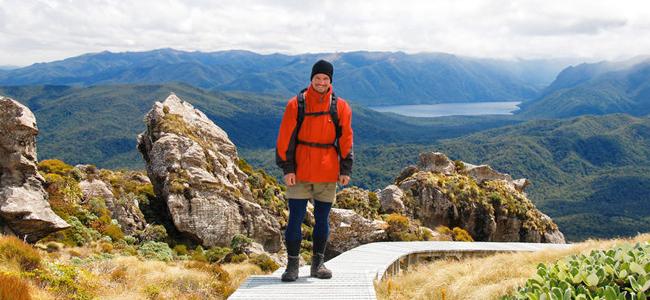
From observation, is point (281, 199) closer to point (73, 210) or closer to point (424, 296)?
point (73, 210)

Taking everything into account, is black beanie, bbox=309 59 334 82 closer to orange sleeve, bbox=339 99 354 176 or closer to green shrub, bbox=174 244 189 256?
orange sleeve, bbox=339 99 354 176

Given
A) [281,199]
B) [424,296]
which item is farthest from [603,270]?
[281,199]

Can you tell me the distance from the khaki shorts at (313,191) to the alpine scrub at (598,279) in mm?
3968

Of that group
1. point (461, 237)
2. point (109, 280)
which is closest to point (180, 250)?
point (109, 280)

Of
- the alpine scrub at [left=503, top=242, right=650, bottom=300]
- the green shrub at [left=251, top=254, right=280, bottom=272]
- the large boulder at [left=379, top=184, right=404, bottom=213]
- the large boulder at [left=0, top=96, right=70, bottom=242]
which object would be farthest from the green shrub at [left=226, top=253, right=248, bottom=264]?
the alpine scrub at [left=503, top=242, right=650, bottom=300]

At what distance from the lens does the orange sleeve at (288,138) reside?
28.4ft

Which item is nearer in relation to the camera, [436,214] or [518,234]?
[436,214]

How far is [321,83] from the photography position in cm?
876

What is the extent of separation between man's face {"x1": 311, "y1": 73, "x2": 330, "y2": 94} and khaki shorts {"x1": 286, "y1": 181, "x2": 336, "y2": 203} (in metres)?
1.68

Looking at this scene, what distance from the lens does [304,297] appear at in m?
8.37

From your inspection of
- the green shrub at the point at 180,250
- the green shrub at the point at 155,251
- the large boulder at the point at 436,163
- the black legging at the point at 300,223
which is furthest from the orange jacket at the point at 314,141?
the large boulder at the point at 436,163

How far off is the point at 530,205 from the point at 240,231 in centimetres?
2578

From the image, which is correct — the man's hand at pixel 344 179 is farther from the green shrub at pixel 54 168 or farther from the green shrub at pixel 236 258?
the green shrub at pixel 54 168

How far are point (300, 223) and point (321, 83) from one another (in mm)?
2625
